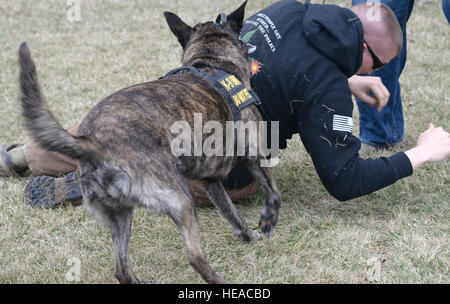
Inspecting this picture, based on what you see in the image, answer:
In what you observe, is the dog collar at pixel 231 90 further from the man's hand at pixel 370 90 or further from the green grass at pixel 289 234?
the man's hand at pixel 370 90

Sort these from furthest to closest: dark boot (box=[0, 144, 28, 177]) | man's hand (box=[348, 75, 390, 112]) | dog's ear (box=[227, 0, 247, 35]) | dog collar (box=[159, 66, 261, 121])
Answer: dark boot (box=[0, 144, 28, 177]) → man's hand (box=[348, 75, 390, 112]) → dog's ear (box=[227, 0, 247, 35]) → dog collar (box=[159, 66, 261, 121])

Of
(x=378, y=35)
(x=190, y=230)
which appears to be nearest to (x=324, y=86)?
(x=378, y=35)

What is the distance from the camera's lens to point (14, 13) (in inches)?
351

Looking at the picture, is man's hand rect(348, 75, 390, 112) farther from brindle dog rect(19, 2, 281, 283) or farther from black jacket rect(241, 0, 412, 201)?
brindle dog rect(19, 2, 281, 283)

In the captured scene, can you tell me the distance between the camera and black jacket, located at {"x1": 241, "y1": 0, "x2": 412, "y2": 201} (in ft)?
9.24

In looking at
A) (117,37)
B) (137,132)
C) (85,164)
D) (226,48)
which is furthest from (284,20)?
(117,37)

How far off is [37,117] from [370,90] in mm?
2287

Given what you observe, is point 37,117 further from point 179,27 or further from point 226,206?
point 226,206

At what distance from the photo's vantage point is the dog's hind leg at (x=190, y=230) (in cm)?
219

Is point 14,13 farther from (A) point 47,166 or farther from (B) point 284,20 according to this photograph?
(B) point 284,20

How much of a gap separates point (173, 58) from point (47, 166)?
3.38m

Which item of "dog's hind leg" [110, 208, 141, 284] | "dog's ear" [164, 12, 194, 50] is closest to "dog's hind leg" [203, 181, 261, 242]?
"dog's hind leg" [110, 208, 141, 284]

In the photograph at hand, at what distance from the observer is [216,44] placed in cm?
283

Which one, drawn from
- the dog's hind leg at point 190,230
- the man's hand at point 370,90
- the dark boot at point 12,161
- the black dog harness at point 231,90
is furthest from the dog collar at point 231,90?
the dark boot at point 12,161
